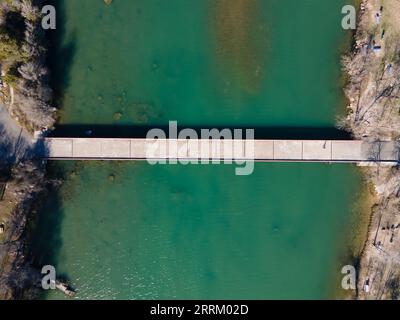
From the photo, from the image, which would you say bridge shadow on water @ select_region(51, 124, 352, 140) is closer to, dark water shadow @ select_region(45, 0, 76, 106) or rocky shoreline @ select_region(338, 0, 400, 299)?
rocky shoreline @ select_region(338, 0, 400, 299)

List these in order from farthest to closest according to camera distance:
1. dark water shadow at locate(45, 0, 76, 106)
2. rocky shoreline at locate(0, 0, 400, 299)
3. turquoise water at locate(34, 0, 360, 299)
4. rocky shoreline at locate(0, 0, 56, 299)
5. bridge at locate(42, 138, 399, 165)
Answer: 1. turquoise water at locate(34, 0, 360, 299)
2. dark water shadow at locate(45, 0, 76, 106)
3. bridge at locate(42, 138, 399, 165)
4. rocky shoreline at locate(0, 0, 400, 299)
5. rocky shoreline at locate(0, 0, 56, 299)

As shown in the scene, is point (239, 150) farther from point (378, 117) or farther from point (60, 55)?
point (60, 55)

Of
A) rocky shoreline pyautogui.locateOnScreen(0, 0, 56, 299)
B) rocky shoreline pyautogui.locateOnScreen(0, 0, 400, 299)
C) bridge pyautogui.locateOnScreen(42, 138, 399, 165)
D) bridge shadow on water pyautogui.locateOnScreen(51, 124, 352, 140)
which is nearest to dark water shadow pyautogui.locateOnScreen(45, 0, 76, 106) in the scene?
rocky shoreline pyautogui.locateOnScreen(0, 0, 56, 299)

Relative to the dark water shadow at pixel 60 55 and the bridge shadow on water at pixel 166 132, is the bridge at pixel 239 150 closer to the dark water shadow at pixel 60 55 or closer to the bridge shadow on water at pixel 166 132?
the bridge shadow on water at pixel 166 132

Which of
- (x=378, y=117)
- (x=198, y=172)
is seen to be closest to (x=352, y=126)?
(x=378, y=117)

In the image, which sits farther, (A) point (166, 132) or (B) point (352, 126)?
(B) point (352, 126)

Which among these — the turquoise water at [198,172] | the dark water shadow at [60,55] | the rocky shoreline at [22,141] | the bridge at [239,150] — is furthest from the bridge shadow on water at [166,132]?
the dark water shadow at [60,55]

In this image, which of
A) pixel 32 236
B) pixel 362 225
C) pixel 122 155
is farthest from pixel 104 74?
pixel 362 225
